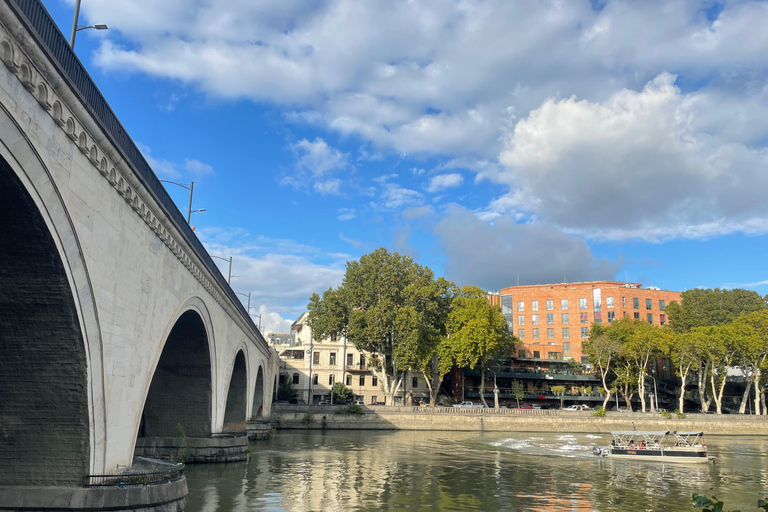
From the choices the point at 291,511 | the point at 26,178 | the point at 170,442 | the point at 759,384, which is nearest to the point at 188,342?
the point at 170,442

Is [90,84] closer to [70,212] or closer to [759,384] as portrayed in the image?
[70,212]

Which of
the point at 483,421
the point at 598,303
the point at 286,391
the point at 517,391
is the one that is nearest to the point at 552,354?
the point at 598,303

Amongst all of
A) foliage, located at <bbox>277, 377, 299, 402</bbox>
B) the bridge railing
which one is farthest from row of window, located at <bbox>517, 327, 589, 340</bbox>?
the bridge railing

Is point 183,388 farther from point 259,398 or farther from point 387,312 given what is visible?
point 387,312

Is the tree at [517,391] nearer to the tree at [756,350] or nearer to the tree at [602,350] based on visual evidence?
the tree at [602,350]

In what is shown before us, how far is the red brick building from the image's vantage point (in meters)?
86.9

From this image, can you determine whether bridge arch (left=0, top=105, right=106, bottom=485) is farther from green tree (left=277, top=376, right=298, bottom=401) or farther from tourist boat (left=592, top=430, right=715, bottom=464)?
green tree (left=277, top=376, right=298, bottom=401)

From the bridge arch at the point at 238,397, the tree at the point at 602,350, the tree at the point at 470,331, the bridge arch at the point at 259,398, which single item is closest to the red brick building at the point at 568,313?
the tree at the point at 602,350

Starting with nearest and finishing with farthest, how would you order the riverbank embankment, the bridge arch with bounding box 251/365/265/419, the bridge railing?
the bridge railing, the bridge arch with bounding box 251/365/265/419, the riverbank embankment

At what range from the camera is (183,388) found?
94.7 ft

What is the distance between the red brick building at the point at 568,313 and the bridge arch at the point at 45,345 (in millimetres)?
78287

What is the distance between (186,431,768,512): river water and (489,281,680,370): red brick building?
4096 cm

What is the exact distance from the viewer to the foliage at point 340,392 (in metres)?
71.9

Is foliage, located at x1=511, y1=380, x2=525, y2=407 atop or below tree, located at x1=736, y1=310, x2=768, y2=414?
below
